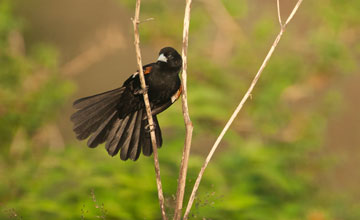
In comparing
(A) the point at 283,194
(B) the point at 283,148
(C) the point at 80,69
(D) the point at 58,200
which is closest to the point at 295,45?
(B) the point at 283,148

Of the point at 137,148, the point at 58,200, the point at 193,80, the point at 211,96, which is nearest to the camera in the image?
the point at 137,148

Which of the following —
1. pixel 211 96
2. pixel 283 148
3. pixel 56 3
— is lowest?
pixel 283 148

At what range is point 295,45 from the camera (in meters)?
6.20

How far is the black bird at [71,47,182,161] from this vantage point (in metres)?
2.79

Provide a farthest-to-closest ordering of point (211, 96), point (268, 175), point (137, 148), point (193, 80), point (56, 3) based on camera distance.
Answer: point (56, 3)
point (193, 80)
point (211, 96)
point (268, 175)
point (137, 148)

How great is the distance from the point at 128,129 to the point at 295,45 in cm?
372

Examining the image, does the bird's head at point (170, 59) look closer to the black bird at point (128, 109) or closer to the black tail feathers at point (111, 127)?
the black bird at point (128, 109)

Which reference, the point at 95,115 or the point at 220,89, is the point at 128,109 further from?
the point at 220,89

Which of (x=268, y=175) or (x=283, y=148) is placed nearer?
(x=268, y=175)

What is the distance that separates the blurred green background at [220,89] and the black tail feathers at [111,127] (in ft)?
4.68

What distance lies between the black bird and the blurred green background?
1450 mm

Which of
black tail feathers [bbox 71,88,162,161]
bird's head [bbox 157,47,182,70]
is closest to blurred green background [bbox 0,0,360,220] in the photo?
black tail feathers [bbox 71,88,162,161]

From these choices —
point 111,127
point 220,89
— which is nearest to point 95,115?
point 111,127

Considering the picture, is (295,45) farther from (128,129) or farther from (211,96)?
(128,129)
